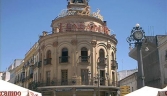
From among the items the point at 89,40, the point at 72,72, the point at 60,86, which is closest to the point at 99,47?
the point at 89,40

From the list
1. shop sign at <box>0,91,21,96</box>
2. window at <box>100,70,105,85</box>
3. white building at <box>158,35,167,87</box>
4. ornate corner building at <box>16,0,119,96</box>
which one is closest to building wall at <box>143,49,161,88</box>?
white building at <box>158,35,167,87</box>

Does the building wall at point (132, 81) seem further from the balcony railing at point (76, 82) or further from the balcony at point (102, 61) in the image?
the balcony railing at point (76, 82)

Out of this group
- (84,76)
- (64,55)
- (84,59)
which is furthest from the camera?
(64,55)

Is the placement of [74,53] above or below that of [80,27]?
below

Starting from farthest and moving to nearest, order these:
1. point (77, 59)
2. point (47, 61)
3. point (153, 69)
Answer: point (153, 69)
point (47, 61)
point (77, 59)

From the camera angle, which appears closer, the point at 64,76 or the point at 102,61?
the point at 64,76

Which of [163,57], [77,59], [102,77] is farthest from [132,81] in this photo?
[77,59]

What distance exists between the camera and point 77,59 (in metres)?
32.3

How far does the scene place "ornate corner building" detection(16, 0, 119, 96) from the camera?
104 ft

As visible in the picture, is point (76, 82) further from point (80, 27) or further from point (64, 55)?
point (80, 27)

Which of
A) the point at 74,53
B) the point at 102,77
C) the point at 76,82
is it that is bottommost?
the point at 76,82

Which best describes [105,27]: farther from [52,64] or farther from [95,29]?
[52,64]

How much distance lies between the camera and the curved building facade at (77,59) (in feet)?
104

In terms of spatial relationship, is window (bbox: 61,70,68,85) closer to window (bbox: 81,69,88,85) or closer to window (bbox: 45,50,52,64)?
window (bbox: 81,69,88,85)
